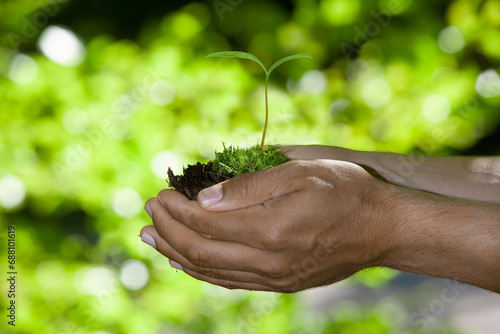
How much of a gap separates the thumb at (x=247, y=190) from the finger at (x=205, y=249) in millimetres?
72

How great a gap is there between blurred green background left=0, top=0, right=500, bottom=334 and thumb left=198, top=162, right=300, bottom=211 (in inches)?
19.8

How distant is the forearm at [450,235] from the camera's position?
766 mm

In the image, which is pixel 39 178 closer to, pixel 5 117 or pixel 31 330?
pixel 5 117

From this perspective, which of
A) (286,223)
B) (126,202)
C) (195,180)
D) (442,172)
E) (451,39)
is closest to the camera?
(286,223)

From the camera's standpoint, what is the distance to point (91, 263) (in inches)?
55.4

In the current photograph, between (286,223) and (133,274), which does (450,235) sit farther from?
(133,274)

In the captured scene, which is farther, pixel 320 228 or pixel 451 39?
pixel 451 39

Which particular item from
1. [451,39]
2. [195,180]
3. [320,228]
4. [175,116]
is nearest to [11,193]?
[175,116]

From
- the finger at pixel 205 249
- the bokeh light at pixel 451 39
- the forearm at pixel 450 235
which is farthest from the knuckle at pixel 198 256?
the bokeh light at pixel 451 39

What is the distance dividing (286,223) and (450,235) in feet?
0.98

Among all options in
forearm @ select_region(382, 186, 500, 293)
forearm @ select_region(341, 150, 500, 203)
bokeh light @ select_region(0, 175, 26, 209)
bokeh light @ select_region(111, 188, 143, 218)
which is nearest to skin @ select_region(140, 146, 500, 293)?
forearm @ select_region(382, 186, 500, 293)

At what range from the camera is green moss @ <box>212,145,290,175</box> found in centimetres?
86

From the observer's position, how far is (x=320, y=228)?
750 millimetres

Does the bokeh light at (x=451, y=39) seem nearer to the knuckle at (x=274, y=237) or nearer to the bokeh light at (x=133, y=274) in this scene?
the knuckle at (x=274, y=237)
